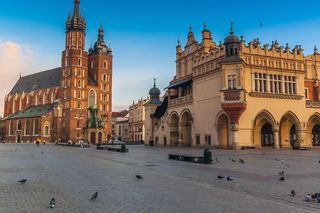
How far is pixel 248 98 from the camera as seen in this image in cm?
4578

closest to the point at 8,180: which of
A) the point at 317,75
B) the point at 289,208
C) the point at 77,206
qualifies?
the point at 77,206

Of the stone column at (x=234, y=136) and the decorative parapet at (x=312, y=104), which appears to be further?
the decorative parapet at (x=312, y=104)

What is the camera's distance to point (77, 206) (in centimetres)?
905

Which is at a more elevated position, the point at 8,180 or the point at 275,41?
the point at 275,41

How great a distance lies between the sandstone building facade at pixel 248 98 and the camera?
44844 mm

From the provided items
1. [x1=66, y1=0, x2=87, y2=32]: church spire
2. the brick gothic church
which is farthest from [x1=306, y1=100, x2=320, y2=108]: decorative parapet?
[x1=66, y1=0, x2=87, y2=32]: church spire

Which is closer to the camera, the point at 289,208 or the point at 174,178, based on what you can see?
the point at 289,208

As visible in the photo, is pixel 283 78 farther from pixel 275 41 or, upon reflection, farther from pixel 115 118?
pixel 115 118

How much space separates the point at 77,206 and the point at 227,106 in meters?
36.6

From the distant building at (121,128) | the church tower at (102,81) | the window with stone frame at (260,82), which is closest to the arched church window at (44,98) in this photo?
the church tower at (102,81)

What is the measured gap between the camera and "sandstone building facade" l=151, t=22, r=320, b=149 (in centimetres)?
4484

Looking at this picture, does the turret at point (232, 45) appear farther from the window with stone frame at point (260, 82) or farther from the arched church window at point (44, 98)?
the arched church window at point (44, 98)

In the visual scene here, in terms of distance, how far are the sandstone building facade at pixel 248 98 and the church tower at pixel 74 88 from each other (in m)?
60.4

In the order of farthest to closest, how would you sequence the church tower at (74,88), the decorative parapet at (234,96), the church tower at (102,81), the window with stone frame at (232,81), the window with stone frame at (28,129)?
the church tower at (102,81) → the window with stone frame at (28,129) → the church tower at (74,88) → the window with stone frame at (232,81) → the decorative parapet at (234,96)
